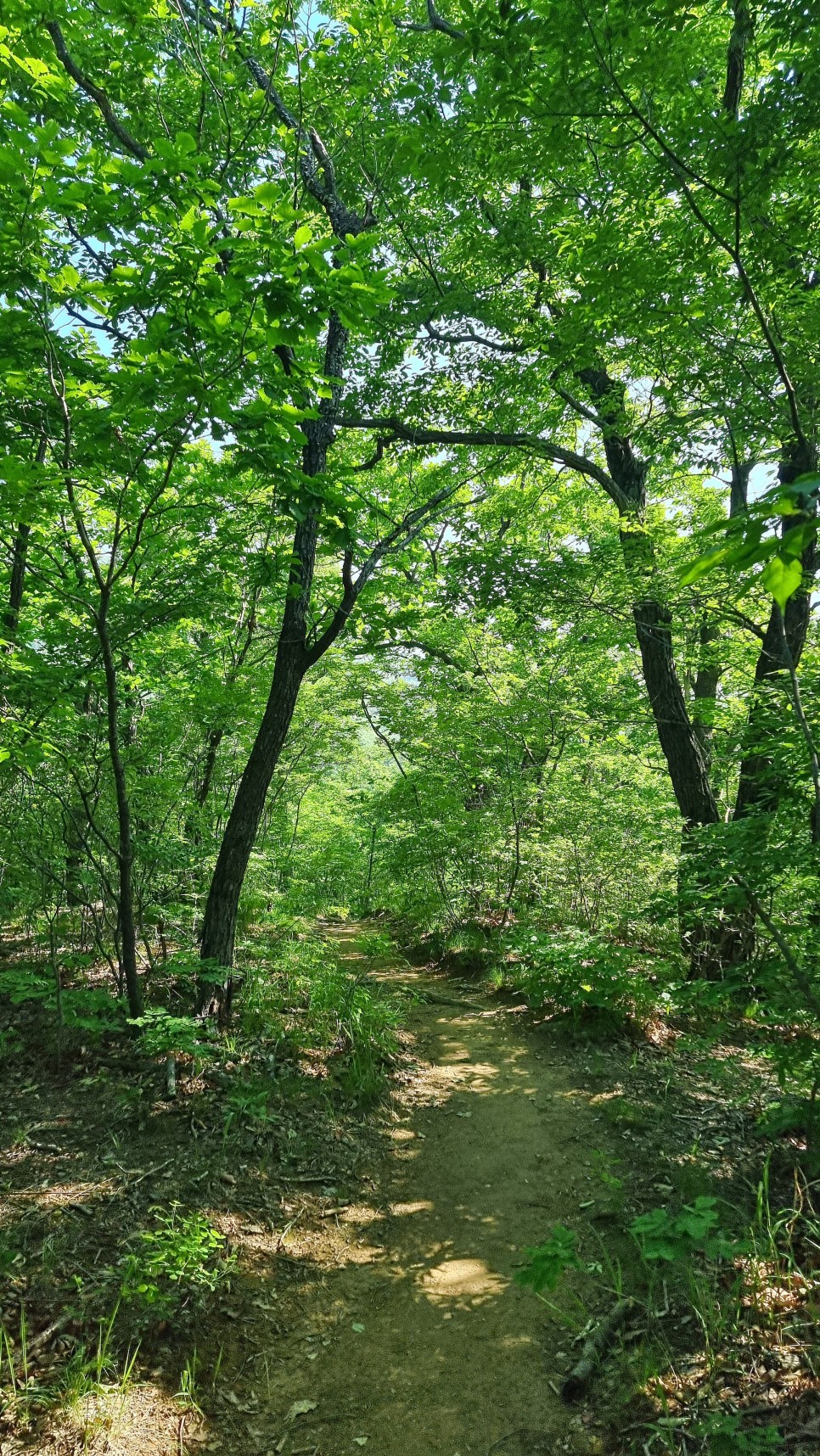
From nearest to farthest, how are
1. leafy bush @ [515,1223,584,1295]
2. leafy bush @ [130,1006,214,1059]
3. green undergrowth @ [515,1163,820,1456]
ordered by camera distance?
green undergrowth @ [515,1163,820,1456] → leafy bush @ [515,1223,584,1295] → leafy bush @ [130,1006,214,1059]

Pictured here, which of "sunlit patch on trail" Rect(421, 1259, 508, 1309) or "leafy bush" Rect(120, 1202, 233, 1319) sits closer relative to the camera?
"leafy bush" Rect(120, 1202, 233, 1319)

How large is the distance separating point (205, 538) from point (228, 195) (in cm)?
236

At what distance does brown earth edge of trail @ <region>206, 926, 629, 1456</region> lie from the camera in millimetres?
2688

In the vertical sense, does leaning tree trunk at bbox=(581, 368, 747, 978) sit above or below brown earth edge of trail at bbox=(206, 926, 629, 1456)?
above

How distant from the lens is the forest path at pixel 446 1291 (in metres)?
2.69

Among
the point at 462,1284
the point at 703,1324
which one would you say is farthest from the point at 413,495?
the point at 703,1324

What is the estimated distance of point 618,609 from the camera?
7086 mm

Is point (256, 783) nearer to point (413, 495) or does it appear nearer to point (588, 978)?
point (588, 978)

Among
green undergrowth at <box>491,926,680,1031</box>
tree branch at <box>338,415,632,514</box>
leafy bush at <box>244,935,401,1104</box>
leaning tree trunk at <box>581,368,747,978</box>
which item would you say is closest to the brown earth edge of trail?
leafy bush at <box>244,935,401,1104</box>

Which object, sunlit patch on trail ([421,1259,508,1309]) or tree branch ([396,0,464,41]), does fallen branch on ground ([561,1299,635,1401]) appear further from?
tree branch ([396,0,464,41])

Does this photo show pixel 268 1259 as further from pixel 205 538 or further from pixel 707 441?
pixel 707 441

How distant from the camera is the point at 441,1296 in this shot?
3.38 meters

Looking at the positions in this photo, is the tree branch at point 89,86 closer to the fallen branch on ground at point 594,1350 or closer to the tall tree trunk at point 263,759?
the tall tree trunk at point 263,759

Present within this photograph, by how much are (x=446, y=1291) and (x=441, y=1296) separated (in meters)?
0.04
